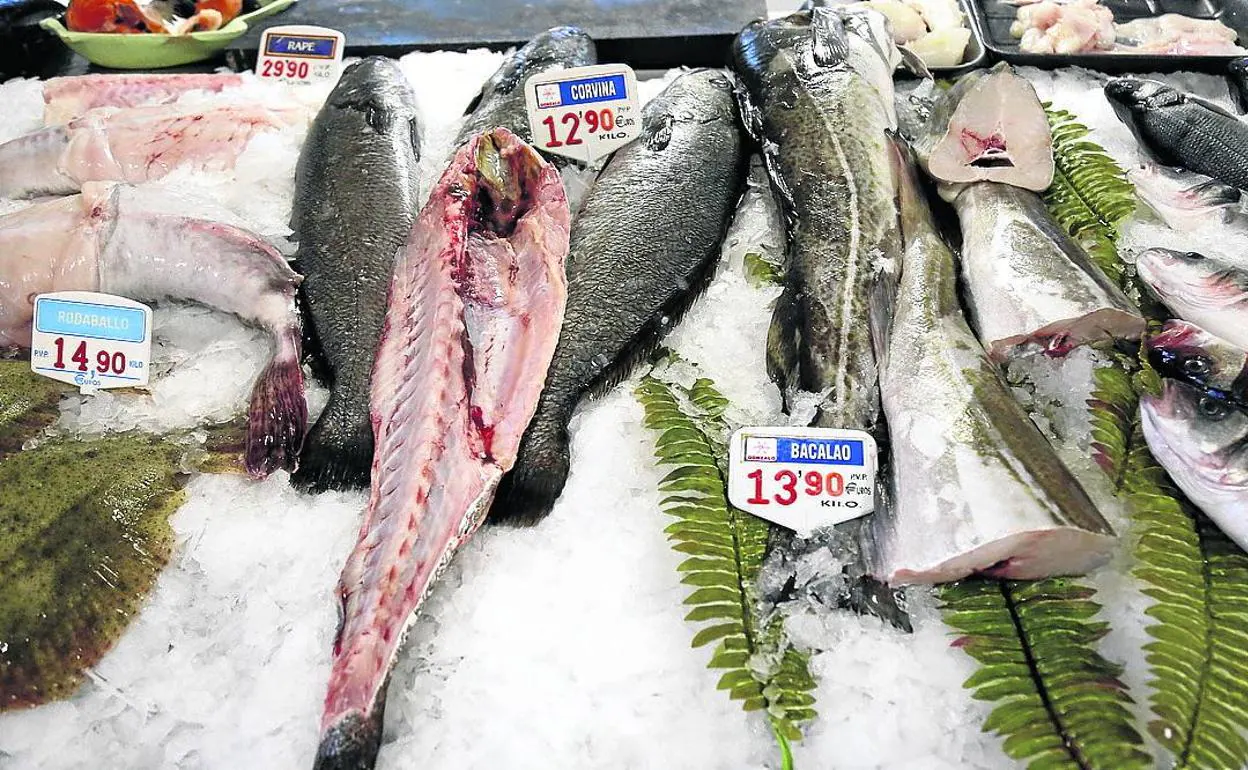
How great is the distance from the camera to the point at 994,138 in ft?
8.13

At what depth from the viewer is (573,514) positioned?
79.3 inches

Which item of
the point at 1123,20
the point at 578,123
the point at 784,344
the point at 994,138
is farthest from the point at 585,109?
the point at 1123,20

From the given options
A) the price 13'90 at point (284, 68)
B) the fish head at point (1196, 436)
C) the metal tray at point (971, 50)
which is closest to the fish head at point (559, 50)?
the price 13'90 at point (284, 68)

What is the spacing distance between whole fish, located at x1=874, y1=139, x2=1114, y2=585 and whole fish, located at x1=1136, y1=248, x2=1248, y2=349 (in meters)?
0.58

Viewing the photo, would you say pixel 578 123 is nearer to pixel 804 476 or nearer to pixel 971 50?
pixel 804 476

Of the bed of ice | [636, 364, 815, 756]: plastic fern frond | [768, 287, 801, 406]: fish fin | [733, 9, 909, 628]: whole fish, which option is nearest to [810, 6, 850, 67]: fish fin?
[733, 9, 909, 628]: whole fish

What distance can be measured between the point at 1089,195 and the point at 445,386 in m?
2.05

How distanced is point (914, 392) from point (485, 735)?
3.95 feet

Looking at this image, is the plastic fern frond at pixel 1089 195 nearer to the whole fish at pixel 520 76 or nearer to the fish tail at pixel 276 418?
the whole fish at pixel 520 76

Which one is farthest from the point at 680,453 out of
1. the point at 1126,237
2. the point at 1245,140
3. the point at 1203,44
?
the point at 1203,44

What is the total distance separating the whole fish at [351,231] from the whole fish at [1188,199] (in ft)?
7.45

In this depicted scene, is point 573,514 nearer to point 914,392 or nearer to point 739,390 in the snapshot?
point 739,390

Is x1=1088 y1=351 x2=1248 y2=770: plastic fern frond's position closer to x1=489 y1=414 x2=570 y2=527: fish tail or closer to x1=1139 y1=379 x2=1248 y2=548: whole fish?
x1=1139 y1=379 x2=1248 y2=548: whole fish

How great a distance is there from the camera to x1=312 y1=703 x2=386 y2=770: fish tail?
147cm
